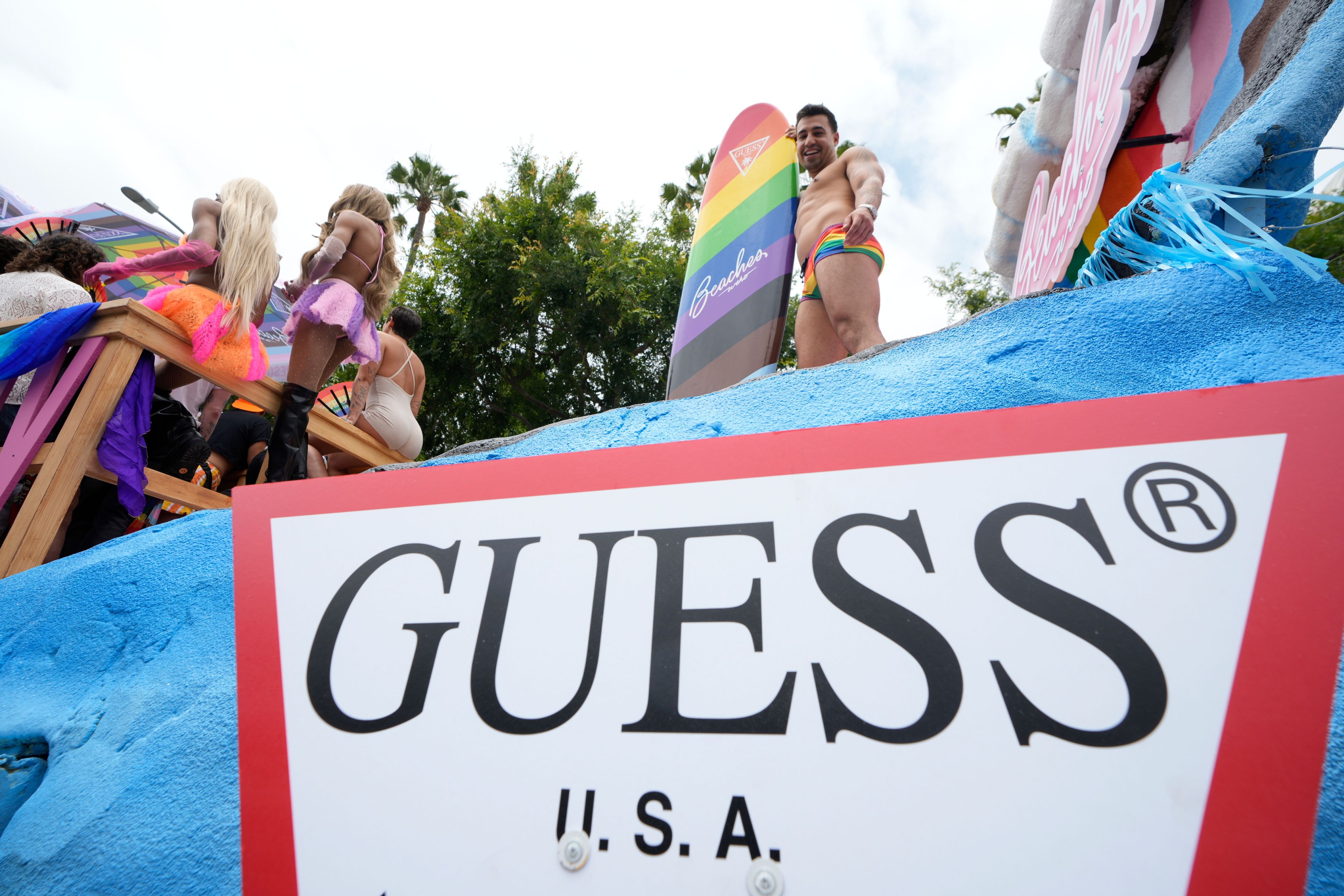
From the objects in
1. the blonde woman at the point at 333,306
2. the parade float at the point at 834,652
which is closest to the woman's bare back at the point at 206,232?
the blonde woman at the point at 333,306

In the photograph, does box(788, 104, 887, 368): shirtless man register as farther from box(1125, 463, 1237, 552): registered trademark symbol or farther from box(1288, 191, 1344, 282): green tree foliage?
box(1125, 463, 1237, 552): registered trademark symbol

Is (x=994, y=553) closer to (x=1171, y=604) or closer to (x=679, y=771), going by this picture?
(x=1171, y=604)

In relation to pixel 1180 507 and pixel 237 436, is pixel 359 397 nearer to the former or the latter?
pixel 237 436

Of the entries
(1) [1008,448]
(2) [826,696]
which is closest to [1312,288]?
(1) [1008,448]

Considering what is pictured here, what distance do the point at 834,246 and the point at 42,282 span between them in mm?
2988

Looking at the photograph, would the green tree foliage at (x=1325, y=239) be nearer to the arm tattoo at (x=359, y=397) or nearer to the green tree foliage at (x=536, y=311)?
the arm tattoo at (x=359, y=397)

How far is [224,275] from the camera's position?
2283 millimetres

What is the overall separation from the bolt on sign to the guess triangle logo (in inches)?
136

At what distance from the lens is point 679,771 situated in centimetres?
61

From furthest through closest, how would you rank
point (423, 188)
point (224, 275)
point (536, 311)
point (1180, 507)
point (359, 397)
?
point (423, 188), point (536, 311), point (359, 397), point (224, 275), point (1180, 507)

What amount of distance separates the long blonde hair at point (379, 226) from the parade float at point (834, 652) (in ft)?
6.35

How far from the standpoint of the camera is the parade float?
20.6 inches

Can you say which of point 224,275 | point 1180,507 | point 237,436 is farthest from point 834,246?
point 237,436

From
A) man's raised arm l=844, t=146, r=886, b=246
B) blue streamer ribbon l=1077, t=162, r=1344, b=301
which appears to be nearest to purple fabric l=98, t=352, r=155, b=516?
man's raised arm l=844, t=146, r=886, b=246
